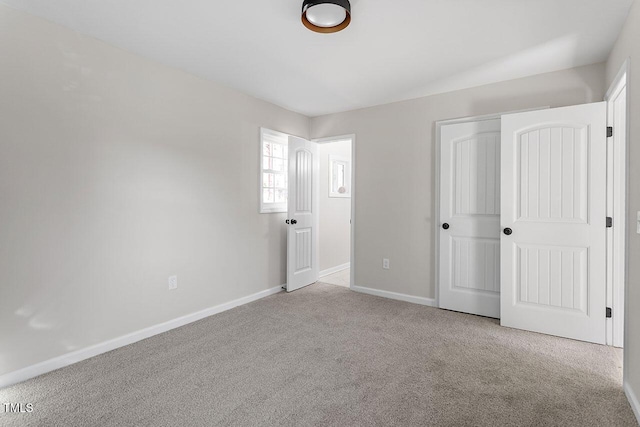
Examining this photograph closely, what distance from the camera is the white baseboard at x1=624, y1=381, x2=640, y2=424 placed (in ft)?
5.78

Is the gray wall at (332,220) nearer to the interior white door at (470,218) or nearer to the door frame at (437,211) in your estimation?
the door frame at (437,211)

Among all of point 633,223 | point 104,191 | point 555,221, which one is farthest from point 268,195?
point 633,223

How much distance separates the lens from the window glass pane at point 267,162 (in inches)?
160

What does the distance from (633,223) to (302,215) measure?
3227mm

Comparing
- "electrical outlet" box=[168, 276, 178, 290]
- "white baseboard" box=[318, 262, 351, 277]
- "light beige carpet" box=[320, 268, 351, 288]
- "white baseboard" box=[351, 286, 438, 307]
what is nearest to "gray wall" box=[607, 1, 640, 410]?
"white baseboard" box=[351, 286, 438, 307]

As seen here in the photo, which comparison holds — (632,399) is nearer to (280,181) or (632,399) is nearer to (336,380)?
(336,380)

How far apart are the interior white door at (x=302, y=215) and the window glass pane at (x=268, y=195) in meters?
0.23

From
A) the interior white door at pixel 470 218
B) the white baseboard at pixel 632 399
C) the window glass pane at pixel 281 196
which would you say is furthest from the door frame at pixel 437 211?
the window glass pane at pixel 281 196

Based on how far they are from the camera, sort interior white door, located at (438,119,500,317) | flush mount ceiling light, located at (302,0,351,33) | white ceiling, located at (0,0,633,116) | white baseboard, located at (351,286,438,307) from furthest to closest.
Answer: white baseboard, located at (351,286,438,307)
interior white door, located at (438,119,500,317)
white ceiling, located at (0,0,633,116)
flush mount ceiling light, located at (302,0,351,33)

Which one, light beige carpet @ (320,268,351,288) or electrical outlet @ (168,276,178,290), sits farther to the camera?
light beige carpet @ (320,268,351,288)

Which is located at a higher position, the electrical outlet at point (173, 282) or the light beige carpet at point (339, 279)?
the electrical outlet at point (173, 282)

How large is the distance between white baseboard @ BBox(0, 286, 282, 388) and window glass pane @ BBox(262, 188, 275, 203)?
122 centimetres

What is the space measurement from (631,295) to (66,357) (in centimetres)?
369

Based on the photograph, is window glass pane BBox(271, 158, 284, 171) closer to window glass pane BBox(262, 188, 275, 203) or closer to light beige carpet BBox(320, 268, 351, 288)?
window glass pane BBox(262, 188, 275, 203)
